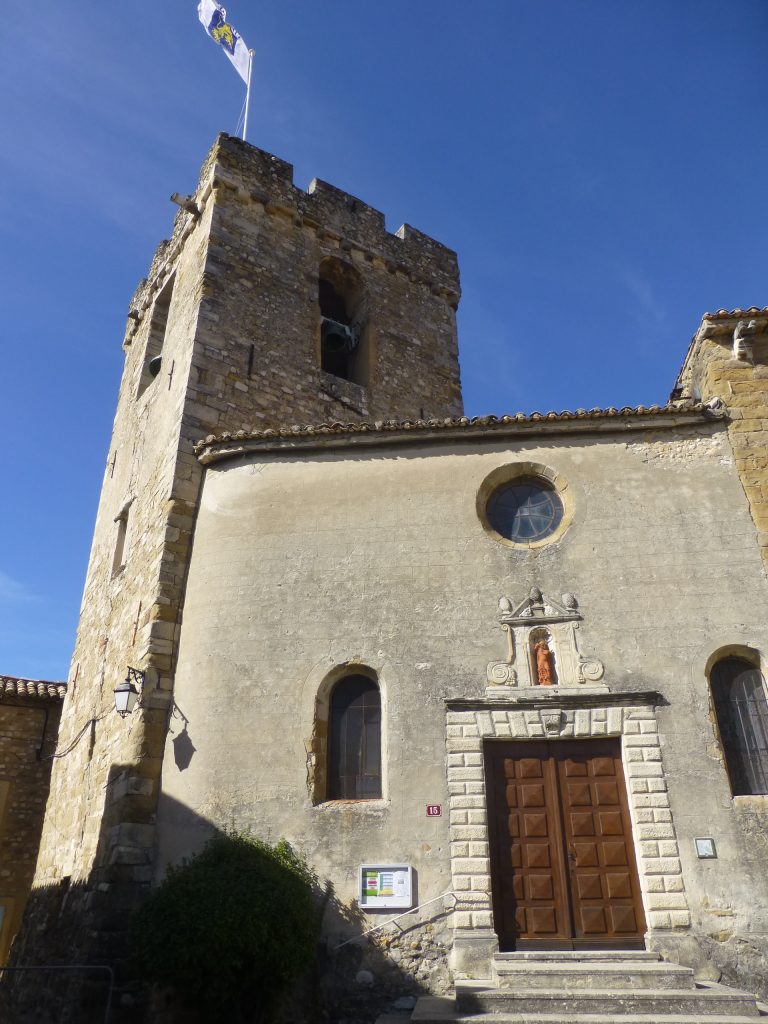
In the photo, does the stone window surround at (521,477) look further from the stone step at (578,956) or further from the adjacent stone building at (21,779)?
the adjacent stone building at (21,779)

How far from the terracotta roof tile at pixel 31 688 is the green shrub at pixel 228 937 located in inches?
361

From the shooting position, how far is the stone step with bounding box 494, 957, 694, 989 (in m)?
6.92

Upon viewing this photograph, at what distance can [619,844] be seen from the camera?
8.20m

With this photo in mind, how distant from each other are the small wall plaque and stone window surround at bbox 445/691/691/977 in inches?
8.8

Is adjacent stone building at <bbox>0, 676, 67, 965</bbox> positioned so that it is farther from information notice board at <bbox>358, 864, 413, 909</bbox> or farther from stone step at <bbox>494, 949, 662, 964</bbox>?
stone step at <bbox>494, 949, 662, 964</bbox>

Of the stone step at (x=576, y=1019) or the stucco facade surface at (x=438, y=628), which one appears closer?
the stone step at (x=576, y=1019)

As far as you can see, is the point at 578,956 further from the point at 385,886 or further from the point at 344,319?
the point at 344,319

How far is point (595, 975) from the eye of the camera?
6.99m

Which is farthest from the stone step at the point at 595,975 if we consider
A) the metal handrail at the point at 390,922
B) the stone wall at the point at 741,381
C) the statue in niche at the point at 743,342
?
the statue in niche at the point at 743,342

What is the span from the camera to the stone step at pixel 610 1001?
21.0ft

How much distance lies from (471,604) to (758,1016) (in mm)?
4678

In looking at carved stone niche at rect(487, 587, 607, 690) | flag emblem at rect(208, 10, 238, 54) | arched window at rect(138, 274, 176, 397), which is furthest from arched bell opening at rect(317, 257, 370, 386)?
carved stone niche at rect(487, 587, 607, 690)

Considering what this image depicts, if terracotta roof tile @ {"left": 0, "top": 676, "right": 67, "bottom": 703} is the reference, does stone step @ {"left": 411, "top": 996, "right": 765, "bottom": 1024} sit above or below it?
below

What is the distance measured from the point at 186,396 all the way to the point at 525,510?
217 inches
